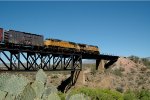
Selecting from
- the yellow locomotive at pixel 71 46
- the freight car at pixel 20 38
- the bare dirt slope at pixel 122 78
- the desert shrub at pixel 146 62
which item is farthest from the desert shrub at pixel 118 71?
the freight car at pixel 20 38

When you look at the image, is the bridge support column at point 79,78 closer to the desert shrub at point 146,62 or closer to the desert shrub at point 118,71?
the desert shrub at point 118,71

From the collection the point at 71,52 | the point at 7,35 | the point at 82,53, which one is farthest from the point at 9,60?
the point at 82,53

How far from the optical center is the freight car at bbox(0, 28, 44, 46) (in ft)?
122

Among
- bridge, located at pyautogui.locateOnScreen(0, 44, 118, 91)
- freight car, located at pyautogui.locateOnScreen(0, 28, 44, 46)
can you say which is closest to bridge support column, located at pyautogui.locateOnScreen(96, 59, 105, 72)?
bridge, located at pyautogui.locateOnScreen(0, 44, 118, 91)

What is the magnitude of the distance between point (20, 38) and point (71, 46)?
49.6ft

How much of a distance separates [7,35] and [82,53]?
21095mm

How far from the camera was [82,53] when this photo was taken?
55781 mm

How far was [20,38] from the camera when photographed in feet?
130

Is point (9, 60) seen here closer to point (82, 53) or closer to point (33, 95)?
point (82, 53)

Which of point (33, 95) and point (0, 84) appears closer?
point (33, 95)

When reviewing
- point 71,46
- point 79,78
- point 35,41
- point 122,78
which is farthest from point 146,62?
point 35,41

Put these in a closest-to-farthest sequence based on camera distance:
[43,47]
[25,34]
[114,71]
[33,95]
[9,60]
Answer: [33,95] → [9,60] → [25,34] → [43,47] → [114,71]

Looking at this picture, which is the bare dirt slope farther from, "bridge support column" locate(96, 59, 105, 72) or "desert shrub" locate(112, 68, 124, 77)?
"bridge support column" locate(96, 59, 105, 72)

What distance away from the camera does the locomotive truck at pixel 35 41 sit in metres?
37.5
